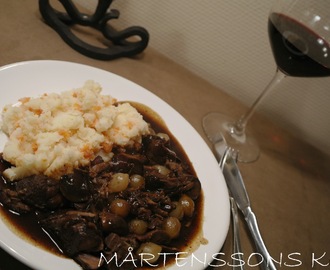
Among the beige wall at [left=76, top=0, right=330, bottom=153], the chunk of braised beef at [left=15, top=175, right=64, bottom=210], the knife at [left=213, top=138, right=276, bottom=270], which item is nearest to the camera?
the chunk of braised beef at [left=15, top=175, right=64, bottom=210]

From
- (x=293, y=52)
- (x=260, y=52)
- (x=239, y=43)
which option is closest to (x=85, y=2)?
(x=239, y=43)

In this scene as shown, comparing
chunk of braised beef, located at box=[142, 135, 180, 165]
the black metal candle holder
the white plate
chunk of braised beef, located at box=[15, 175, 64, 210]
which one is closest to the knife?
the white plate

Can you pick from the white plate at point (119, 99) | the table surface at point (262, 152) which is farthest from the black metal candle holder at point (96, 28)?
the white plate at point (119, 99)

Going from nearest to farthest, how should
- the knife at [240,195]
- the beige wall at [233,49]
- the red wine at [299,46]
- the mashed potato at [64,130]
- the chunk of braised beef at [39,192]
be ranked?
1. the chunk of braised beef at [39,192]
2. the mashed potato at [64,130]
3. the knife at [240,195]
4. the red wine at [299,46]
5. the beige wall at [233,49]

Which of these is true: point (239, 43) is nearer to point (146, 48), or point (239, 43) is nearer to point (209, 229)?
point (146, 48)

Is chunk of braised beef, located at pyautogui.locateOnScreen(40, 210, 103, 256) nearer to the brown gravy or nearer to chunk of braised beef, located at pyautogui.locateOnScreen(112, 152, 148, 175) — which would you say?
the brown gravy

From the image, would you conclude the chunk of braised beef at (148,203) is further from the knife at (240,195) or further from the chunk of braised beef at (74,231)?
the knife at (240,195)
